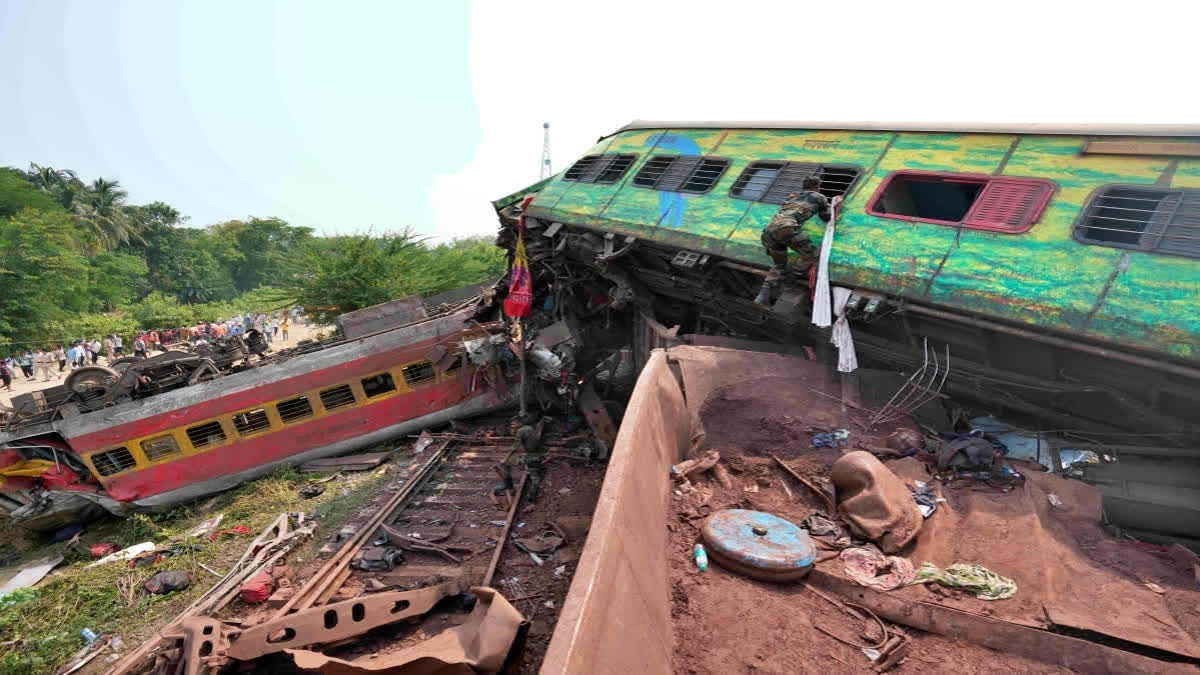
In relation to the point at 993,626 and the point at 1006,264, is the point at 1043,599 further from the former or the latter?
the point at 1006,264

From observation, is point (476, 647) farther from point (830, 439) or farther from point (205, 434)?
point (205, 434)

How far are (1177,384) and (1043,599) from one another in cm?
259

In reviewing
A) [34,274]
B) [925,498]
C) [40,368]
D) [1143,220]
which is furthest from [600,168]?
[34,274]

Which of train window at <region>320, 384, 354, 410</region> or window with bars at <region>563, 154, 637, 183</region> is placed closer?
window with bars at <region>563, 154, 637, 183</region>

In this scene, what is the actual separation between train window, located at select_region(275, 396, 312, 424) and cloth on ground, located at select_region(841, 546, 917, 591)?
11712mm

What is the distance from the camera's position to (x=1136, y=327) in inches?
168

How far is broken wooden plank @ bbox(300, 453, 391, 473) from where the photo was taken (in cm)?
1190

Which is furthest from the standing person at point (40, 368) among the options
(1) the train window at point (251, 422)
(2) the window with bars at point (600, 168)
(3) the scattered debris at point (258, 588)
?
(2) the window with bars at point (600, 168)

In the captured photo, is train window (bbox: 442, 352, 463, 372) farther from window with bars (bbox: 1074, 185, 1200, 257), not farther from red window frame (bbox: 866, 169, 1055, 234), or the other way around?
window with bars (bbox: 1074, 185, 1200, 257)

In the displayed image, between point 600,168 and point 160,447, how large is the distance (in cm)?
1100

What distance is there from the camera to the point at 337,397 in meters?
12.1

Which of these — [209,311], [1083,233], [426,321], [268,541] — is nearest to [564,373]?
[426,321]

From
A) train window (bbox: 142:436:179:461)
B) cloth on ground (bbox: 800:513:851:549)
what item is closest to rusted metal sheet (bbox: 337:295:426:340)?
train window (bbox: 142:436:179:461)

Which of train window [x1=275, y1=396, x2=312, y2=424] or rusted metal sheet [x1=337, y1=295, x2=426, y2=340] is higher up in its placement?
rusted metal sheet [x1=337, y1=295, x2=426, y2=340]
